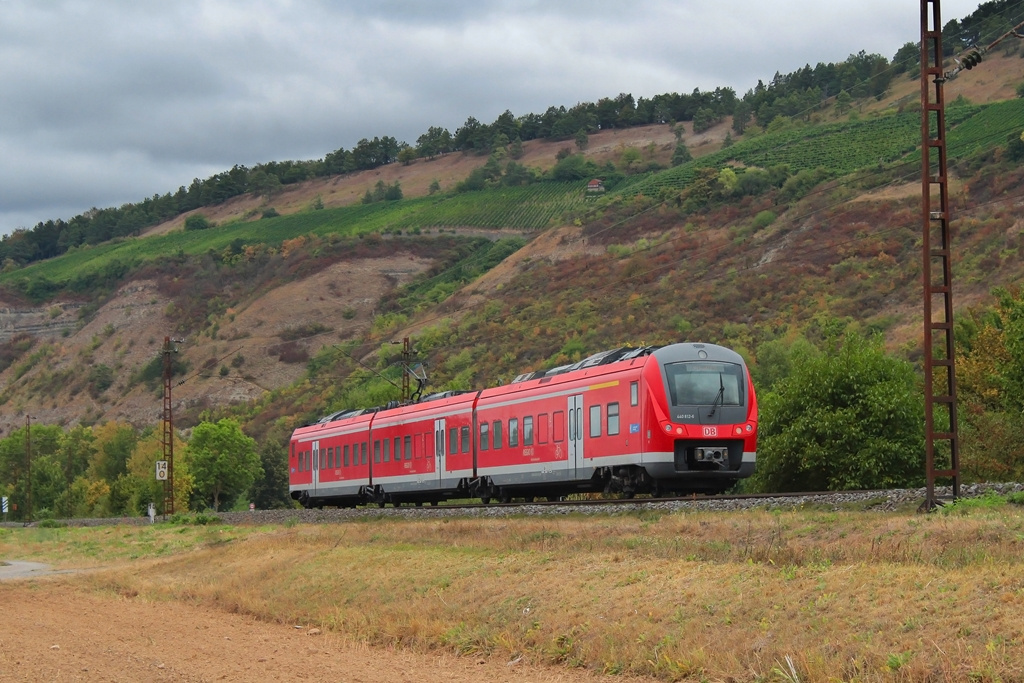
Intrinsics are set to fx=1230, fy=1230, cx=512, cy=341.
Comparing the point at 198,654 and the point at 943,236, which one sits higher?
the point at 943,236

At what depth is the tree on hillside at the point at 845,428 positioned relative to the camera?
3491cm

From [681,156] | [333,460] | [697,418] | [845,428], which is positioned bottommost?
[333,460]

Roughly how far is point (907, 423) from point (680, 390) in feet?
37.6

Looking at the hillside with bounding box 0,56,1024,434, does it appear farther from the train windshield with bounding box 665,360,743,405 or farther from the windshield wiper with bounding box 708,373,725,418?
the windshield wiper with bounding box 708,373,725,418

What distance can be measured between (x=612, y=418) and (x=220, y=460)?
6239cm

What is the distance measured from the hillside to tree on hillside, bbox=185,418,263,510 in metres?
10.6

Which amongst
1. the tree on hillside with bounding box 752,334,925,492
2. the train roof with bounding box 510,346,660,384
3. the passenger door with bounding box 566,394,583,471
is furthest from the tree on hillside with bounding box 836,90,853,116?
the passenger door with bounding box 566,394,583,471

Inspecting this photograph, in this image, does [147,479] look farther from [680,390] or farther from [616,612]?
[616,612]

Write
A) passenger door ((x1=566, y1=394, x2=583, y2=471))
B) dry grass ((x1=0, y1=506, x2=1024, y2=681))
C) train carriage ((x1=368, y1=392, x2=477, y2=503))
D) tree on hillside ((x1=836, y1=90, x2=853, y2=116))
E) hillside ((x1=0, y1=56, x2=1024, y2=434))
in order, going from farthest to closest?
tree on hillside ((x1=836, y1=90, x2=853, y2=116)) → hillside ((x1=0, y1=56, x2=1024, y2=434)) → train carriage ((x1=368, y1=392, x2=477, y2=503)) → passenger door ((x1=566, y1=394, x2=583, y2=471)) → dry grass ((x1=0, y1=506, x2=1024, y2=681))

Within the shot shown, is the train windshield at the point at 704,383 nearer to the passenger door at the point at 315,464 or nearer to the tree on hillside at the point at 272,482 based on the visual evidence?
the passenger door at the point at 315,464

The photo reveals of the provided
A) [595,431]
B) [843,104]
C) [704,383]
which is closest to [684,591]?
[704,383]

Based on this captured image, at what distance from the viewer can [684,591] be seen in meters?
14.6

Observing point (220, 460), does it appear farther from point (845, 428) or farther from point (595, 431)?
point (595, 431)

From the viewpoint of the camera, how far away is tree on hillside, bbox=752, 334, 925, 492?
1374 inches
